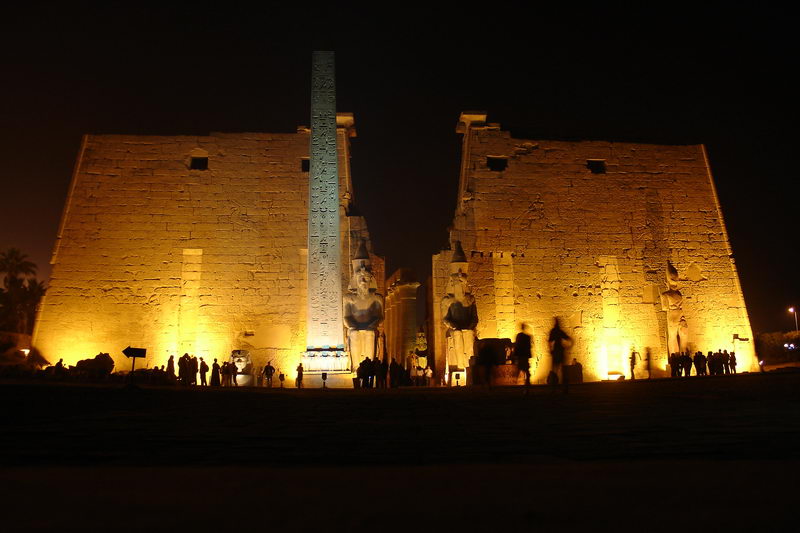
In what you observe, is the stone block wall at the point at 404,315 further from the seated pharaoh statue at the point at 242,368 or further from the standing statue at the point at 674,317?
the standing statue at the point at 674,317

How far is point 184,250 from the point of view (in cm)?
1521

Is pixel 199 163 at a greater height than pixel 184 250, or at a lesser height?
greater

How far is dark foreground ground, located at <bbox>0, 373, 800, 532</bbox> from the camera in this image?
267cm

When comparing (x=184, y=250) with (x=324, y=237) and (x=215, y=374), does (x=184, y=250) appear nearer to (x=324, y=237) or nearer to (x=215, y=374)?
(x=215, y=374)

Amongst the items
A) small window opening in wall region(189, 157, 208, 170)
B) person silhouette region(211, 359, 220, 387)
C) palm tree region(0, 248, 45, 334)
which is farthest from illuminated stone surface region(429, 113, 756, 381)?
palm tree region(0, 248, 45, 334)

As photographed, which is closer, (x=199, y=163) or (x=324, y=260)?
(x=324, y=260)

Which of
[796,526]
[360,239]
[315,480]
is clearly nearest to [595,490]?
[796,526]

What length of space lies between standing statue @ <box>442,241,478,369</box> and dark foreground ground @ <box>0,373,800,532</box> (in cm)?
556

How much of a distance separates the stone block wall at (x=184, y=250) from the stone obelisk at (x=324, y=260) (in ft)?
10.5

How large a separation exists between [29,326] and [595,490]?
28.1 metres

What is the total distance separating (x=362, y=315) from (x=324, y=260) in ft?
4.21

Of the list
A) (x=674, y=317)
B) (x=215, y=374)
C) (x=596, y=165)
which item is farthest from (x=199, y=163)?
(x=674, y=317)

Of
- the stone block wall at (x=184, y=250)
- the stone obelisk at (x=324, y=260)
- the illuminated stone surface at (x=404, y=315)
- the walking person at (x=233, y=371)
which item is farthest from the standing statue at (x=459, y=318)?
the illuminated stone surface at (x=404, y=315)

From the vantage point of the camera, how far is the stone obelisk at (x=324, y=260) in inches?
449
